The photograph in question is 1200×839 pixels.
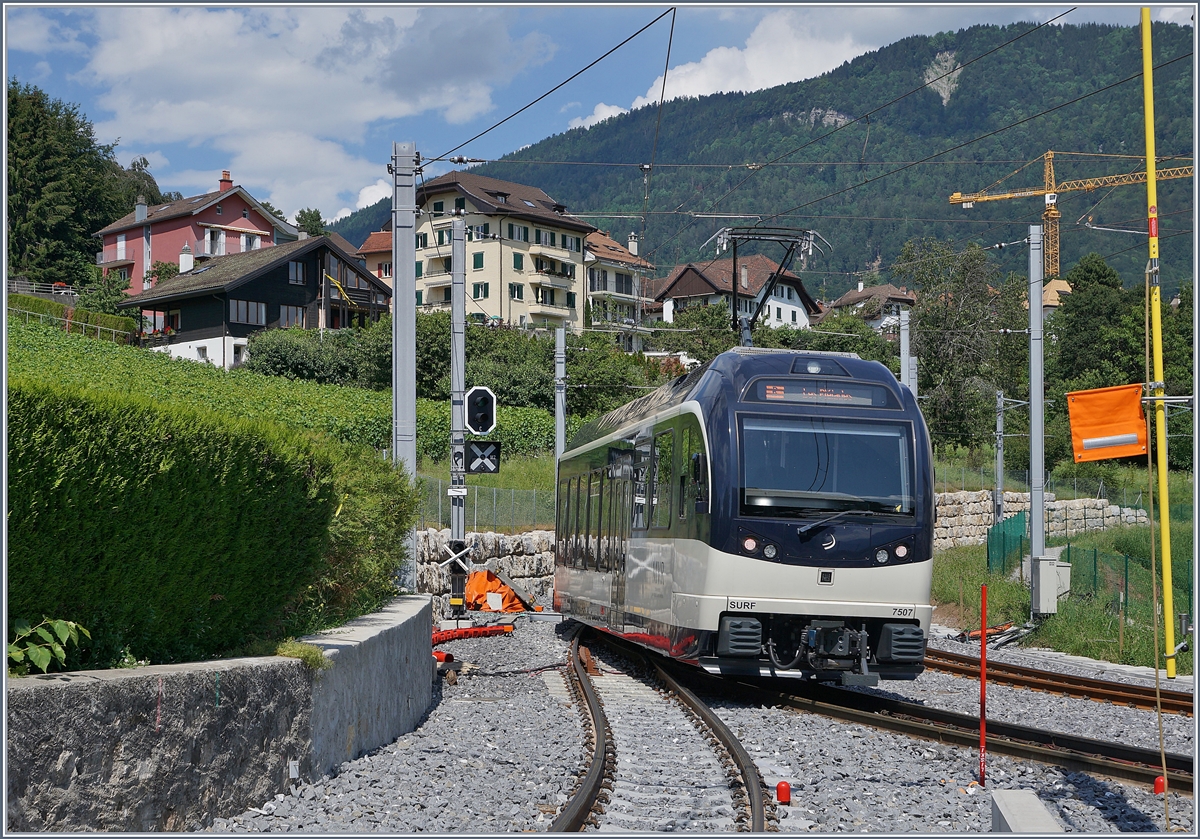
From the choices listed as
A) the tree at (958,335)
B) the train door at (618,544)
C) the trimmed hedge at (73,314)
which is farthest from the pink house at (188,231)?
the train door at (618,544)

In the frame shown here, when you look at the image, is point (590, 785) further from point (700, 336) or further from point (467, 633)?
point (700, 336)

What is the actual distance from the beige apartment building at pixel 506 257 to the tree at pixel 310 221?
26.8m

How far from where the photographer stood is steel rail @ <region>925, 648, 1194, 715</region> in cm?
1360

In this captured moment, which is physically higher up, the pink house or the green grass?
the pink house

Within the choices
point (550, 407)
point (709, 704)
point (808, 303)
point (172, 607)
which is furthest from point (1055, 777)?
point (808, 303)

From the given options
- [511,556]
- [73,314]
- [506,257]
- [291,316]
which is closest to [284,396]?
[511,556]

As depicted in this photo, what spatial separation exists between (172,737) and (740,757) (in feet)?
14.4

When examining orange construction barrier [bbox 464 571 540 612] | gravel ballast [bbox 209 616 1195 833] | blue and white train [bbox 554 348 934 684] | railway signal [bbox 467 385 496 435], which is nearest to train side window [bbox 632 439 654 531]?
blue and white train [bbox 554 348 934 684]

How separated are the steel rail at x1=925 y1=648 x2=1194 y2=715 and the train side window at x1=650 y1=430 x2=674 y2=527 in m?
5.26

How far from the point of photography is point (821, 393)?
496 inches

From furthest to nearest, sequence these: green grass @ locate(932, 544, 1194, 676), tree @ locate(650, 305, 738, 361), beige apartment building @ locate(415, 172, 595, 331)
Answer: beige apartment building @ locate(415, 172, 595, 331) < tree @ locate(650, 305, 738, 361) < green grass @ locate(932, 544, 1194, 676)

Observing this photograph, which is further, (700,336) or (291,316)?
(700,336)

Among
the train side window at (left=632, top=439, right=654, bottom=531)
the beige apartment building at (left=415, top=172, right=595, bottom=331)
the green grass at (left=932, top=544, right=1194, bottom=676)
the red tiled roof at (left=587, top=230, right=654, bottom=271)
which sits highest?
the red tiled roof at (left=587, top=230, right=654, bottom=271)

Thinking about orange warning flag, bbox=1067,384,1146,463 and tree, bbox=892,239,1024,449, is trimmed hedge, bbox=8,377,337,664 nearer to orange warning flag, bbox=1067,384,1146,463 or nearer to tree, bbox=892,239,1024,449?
orange warning flag, bbox=1067,384,1146,463
